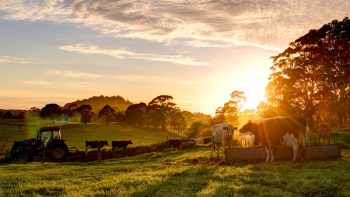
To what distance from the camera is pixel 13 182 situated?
59.1ft

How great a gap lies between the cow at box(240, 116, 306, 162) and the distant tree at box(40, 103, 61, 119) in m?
125

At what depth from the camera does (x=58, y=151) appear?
38.2 m

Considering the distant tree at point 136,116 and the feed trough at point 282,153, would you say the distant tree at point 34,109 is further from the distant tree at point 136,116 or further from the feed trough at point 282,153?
the feed trough at point 282,153

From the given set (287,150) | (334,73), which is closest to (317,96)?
(334,73)

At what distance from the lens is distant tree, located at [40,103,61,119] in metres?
141

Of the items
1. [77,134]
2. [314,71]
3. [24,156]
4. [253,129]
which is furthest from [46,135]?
[77,134]

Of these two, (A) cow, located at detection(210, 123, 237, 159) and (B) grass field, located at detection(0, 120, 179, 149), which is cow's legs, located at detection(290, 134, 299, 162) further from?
(B) grass field, located at detection(0, 120, 179, 149)

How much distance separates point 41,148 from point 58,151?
1.62 meters

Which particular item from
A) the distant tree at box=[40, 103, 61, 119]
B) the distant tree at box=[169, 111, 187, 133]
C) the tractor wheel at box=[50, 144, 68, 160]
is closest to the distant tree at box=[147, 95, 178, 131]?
the distant tree at box=[169, 111, 187, 133]

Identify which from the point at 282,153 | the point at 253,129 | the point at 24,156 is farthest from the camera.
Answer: the point at 24,156

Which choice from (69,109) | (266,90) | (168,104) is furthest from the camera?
(69,109)

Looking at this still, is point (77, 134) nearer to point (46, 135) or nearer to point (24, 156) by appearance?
point (46, 135)

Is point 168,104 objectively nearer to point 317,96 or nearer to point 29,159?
point 317,96

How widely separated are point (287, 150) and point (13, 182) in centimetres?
1582
